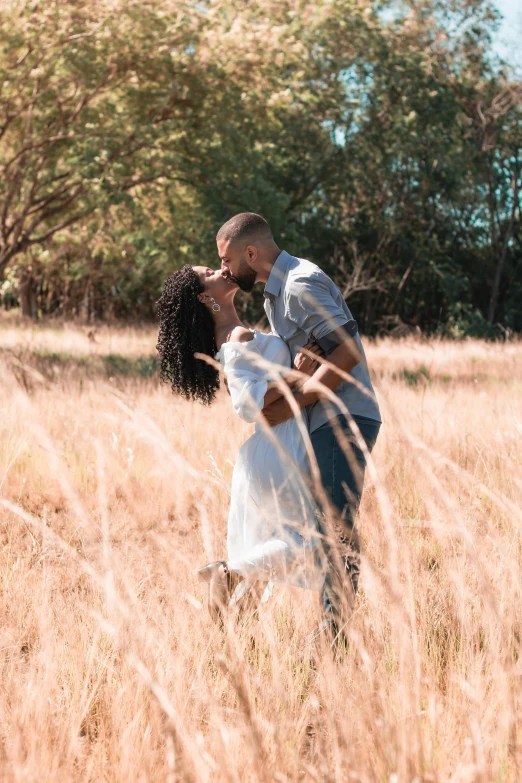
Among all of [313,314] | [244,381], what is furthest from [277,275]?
[244,381]

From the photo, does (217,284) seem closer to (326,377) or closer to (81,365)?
(326,377)

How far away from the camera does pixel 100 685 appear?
2475 mm

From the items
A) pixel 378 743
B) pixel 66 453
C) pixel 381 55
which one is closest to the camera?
pixel 378 743

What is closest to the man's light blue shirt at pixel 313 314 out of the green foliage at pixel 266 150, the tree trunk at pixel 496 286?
the green foliage at pixel 266 150

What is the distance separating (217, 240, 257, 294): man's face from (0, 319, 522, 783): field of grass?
24.4 inches

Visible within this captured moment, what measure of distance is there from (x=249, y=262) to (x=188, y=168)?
1251 centimetres

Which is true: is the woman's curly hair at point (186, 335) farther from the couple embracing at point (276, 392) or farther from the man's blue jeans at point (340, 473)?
the man's blue jeans at point (340, 473)

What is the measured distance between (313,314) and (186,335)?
1.76ft

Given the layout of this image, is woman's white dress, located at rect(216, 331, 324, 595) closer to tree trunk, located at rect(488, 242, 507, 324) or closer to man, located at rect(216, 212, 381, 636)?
man, located at rect(216, 212, 381, 636)

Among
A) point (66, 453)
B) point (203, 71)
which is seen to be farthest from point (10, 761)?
point (203, 71)

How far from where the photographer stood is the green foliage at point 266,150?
13.6 meters

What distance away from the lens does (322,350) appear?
2.82 meters

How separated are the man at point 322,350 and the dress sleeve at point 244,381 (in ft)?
0.41

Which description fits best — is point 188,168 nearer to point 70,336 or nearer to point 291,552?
point 70,336
